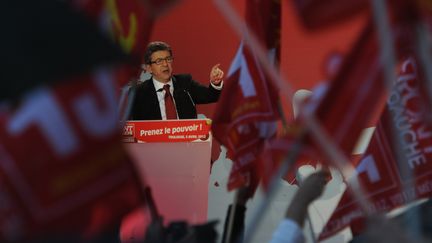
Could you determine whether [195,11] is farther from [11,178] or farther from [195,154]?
[11,178]

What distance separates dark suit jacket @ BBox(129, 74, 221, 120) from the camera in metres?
4.93

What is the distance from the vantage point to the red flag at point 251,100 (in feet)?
8.93

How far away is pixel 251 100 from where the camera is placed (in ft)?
8.99

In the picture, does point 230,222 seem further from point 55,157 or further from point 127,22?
point 55,157

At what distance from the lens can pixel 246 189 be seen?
2.72 meters

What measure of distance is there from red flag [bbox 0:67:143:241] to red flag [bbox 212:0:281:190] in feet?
3.53

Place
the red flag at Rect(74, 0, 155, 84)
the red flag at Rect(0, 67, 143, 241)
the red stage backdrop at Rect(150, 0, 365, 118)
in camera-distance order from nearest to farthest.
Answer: the red flag at Rect(0, 67, 143, 241), the red flag at Rect(74, 0, 155, 84), the red stage backdrop at Rect(150, 0, 365, 118)

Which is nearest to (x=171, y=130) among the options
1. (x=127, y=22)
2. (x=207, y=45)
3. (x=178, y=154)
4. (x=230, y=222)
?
(x=178, y=154)

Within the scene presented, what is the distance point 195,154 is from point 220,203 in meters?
0.32

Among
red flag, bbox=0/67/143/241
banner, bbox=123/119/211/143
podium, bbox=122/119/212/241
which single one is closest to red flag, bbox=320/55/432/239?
red flag, bbox=0/67/143/241

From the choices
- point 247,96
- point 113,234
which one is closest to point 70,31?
point 113,234

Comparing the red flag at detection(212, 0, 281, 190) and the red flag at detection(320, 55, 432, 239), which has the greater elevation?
the red flag at detection(212, 0, 281, 190)

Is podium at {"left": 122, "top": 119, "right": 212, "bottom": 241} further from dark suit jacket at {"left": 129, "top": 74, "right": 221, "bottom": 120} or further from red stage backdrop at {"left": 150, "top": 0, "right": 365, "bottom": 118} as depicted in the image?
red stage backdrop at {"left": 150, "top": 0, "right": 365, "bottom": 118}

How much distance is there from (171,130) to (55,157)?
283cm
